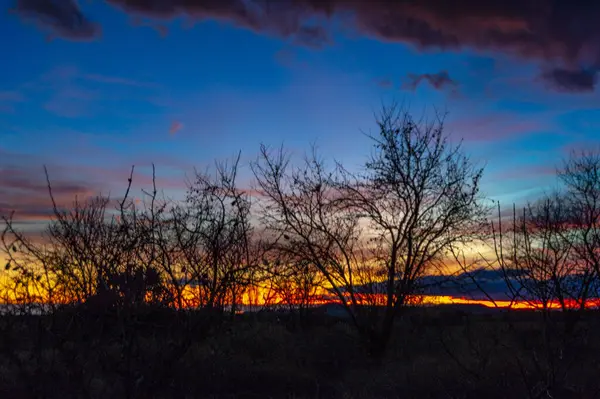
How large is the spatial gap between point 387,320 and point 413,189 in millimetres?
3552

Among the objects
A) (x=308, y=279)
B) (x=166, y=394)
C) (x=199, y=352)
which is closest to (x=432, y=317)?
(x=308, y=279)

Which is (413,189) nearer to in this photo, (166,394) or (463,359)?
(463,359)

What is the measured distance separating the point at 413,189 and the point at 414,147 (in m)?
1.10

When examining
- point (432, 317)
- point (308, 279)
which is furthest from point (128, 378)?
point (432, 317)

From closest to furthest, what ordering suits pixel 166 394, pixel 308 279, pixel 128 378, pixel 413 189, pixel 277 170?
pixel 128 378 < pixel 166 394 < pixel 413 189 < pixel 277 170 < pixel 308 279

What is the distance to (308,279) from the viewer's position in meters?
18.7

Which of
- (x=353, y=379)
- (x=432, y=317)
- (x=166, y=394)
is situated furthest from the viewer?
(x=432, y=317)

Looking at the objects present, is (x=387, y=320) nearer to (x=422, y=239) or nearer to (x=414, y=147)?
(x=422, y=239)

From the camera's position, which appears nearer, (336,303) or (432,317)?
(336,303)

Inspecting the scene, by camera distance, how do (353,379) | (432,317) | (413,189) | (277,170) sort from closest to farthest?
(353,379), (413,189), (277,170), (432,317)

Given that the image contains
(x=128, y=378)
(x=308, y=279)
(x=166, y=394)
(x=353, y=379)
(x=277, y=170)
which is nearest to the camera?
(x=128, y=378)

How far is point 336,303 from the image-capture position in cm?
1541

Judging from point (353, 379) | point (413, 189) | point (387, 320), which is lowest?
point (353, 379)

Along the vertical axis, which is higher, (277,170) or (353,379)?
(277,170)
